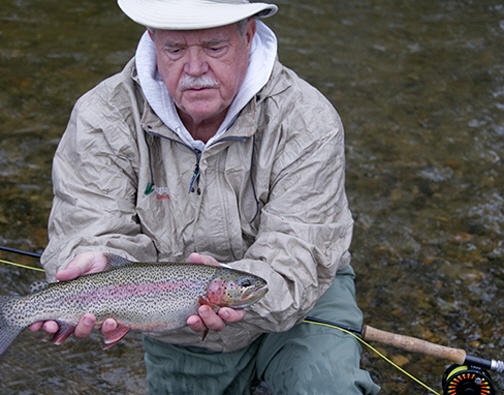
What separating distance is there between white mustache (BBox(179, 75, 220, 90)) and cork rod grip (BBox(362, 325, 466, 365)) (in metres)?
1.29

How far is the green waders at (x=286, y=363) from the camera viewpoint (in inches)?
113

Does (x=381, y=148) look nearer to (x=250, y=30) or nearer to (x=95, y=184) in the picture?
(x=250, y=30)

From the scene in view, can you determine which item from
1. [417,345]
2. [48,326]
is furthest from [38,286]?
[417,345]

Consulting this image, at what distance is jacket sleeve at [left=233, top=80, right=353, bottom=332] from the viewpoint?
2.80 m

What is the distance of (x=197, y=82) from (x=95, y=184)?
0.65m

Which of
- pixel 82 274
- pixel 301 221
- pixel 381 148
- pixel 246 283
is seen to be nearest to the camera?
pixel 246 283

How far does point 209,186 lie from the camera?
303 cm

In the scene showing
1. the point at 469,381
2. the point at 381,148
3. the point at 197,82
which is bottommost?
the point at 381,148

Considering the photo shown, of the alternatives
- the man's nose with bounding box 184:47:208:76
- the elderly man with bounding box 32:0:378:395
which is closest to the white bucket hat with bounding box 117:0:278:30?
the elderly man with bounding box 32:0:378:395

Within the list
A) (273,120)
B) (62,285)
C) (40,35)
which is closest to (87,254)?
(62,285)

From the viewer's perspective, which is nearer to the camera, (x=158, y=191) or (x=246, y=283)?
(x=246, y=283)

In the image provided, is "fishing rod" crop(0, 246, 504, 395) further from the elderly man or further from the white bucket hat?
the white bucket hat

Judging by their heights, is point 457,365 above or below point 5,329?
below

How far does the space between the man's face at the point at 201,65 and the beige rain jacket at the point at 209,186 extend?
141 millimetres
